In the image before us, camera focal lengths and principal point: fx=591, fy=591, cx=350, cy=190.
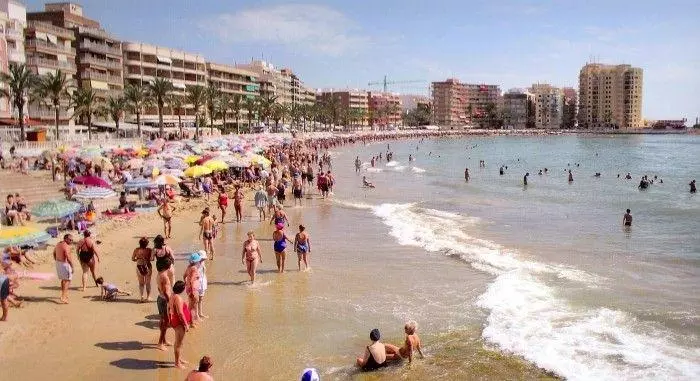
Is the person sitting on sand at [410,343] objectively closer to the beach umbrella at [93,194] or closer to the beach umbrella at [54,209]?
the beach umbrella at [54,209]

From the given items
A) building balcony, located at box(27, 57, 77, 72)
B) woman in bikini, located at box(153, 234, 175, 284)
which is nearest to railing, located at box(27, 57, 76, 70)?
building balcony, located at box(27, 57, 77, 72)

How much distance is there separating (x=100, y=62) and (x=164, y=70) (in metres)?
17.4

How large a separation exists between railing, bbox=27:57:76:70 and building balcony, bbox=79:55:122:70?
12.1 feet

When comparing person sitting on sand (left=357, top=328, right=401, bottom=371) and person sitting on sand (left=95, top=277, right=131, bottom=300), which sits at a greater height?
person sitting on sand (left=95, top=277, right=131, bottom=300)

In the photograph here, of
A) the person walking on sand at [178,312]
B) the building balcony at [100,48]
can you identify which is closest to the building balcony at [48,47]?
the building balcony at [100,48]

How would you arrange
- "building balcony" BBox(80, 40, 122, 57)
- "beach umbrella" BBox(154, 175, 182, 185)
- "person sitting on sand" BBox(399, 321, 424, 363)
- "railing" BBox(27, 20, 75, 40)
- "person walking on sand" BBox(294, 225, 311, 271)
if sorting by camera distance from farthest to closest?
"building balcony" BBox(80, 40, 122, 57) < "railing" BBox(27, 20, 75, 40) < "beach umbrella" BBox(154, 175, 182, 185) < "person walking on sand" BBox(294, 225, 311, 271) < "person sitting on sand" BBox(399, 321, 424, 363)

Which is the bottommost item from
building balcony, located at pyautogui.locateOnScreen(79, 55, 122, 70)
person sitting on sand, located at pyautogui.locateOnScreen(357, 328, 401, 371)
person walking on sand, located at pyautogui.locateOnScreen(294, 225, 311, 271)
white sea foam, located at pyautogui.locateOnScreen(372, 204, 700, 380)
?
white sea foam, located at pyautogui.locateOnScreen(372, 204, 700, 380)

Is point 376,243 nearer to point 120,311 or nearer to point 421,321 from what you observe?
point 421,321

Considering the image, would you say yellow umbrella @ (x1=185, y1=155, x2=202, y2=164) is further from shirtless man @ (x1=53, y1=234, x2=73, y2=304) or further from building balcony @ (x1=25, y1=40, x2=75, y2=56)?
building balcony @ (x1=25, y1=40, x2=75, y2=56)

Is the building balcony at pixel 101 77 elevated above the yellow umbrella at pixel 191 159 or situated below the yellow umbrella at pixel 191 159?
above

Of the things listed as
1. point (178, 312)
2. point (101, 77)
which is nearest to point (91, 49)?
point (101, 77)

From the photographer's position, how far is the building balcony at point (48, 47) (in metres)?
51.4

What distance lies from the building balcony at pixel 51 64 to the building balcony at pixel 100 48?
4.47 m

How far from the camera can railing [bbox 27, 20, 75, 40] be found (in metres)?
51.9
